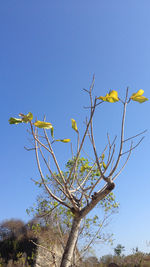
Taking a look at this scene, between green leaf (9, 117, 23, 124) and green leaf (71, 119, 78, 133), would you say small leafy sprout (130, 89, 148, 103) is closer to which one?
green leaf (71, 119, 78, 133)

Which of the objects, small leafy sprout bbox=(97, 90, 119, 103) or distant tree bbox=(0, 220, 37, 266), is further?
distant tree bbox=(0, 220, 37, 266)

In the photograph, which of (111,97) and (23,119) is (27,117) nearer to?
(23,119)

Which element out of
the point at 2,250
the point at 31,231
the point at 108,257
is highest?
the point at 31,231

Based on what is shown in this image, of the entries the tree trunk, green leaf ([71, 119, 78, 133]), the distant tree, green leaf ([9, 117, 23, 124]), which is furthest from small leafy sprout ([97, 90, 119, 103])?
the distant tree

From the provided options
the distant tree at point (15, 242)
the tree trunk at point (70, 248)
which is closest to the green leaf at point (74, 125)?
the tree trunk at point (70, 248)

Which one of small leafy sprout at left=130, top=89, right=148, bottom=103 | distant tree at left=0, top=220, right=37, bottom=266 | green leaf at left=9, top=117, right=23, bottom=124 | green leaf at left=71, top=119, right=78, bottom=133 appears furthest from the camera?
distant tree at left=0, top=220, right=37, bottom=266

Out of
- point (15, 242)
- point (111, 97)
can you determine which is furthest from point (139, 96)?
point (15, 242)

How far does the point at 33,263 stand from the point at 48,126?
9292 millimetres

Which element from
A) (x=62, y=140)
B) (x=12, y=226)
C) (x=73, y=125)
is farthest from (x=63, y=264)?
(x=12, y=226)

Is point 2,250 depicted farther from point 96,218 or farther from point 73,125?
point 73,125

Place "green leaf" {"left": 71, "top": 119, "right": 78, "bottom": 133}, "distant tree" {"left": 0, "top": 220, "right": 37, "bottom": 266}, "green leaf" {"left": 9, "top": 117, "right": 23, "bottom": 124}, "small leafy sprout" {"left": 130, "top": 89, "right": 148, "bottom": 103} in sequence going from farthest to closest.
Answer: "distant tree" {"left": 0, "top": 220, "right": 37, "bottom": 266} → "green leaf" {"left": 71, "top": 119, "right": 78, "bottom": 133} → "small leafy sprout" {"left": 130, "top": 89, "right": 148, "bottom": 103} → "green leaf" {"left": 9, "top": 117, "right": 23, "bottom": 124}

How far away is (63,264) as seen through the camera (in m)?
1.31

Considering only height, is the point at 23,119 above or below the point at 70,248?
above

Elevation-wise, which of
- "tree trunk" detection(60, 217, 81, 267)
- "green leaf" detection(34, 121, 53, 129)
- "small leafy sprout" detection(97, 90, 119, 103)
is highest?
"small leafy sprout" detection(97, 90, 119, 103)
